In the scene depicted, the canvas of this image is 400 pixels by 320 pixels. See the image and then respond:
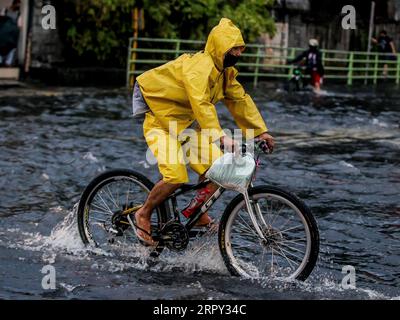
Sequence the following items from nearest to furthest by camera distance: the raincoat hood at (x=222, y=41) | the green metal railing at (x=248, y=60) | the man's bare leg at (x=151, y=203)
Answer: the raincoat hood at (x=222, y=41), the man's bare leg at (x=151, y=203), the green metal railing at (x=248, y=60)

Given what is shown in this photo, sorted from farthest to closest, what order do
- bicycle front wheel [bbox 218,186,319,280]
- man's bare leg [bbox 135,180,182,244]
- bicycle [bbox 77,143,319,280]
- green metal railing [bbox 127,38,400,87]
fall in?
green metal railing [bbox 127,38,400,87]
man's bare leg [bbox 135,180,182,244]
bicycle [bbox 77,143,319,280]
bicycle front wheel [bbox 218,186,319,280]

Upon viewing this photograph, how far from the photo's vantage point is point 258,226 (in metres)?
6.21

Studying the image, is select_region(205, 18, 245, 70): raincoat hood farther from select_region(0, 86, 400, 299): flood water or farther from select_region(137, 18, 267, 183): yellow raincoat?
select_region(0, 86, 400, 299): flood water

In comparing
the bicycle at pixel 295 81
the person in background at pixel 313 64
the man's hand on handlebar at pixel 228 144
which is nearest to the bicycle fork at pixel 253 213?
the man's hand on handlebar at pixel 228 144

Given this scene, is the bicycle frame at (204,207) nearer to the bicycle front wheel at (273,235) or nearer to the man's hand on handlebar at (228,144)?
the bicycle front wheel at (273,235)

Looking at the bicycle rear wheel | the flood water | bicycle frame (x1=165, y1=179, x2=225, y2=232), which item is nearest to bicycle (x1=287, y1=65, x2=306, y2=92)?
the flood water

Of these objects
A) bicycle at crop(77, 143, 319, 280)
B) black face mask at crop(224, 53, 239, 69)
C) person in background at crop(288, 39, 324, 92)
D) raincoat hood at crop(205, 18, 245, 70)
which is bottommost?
bicycle at crop(77, 143, 319, 280)

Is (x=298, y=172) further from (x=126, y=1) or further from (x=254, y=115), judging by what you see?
(x=126, y=1)

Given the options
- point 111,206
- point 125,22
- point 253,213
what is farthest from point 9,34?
point 253,213

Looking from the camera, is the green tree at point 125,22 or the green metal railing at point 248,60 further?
the green metal railing at point 248,60

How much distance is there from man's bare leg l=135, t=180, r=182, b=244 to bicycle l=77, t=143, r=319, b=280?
65 millimetres

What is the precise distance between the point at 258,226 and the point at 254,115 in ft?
3.24

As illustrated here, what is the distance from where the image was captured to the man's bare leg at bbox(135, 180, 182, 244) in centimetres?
651

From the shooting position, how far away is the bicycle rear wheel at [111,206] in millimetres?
6906
